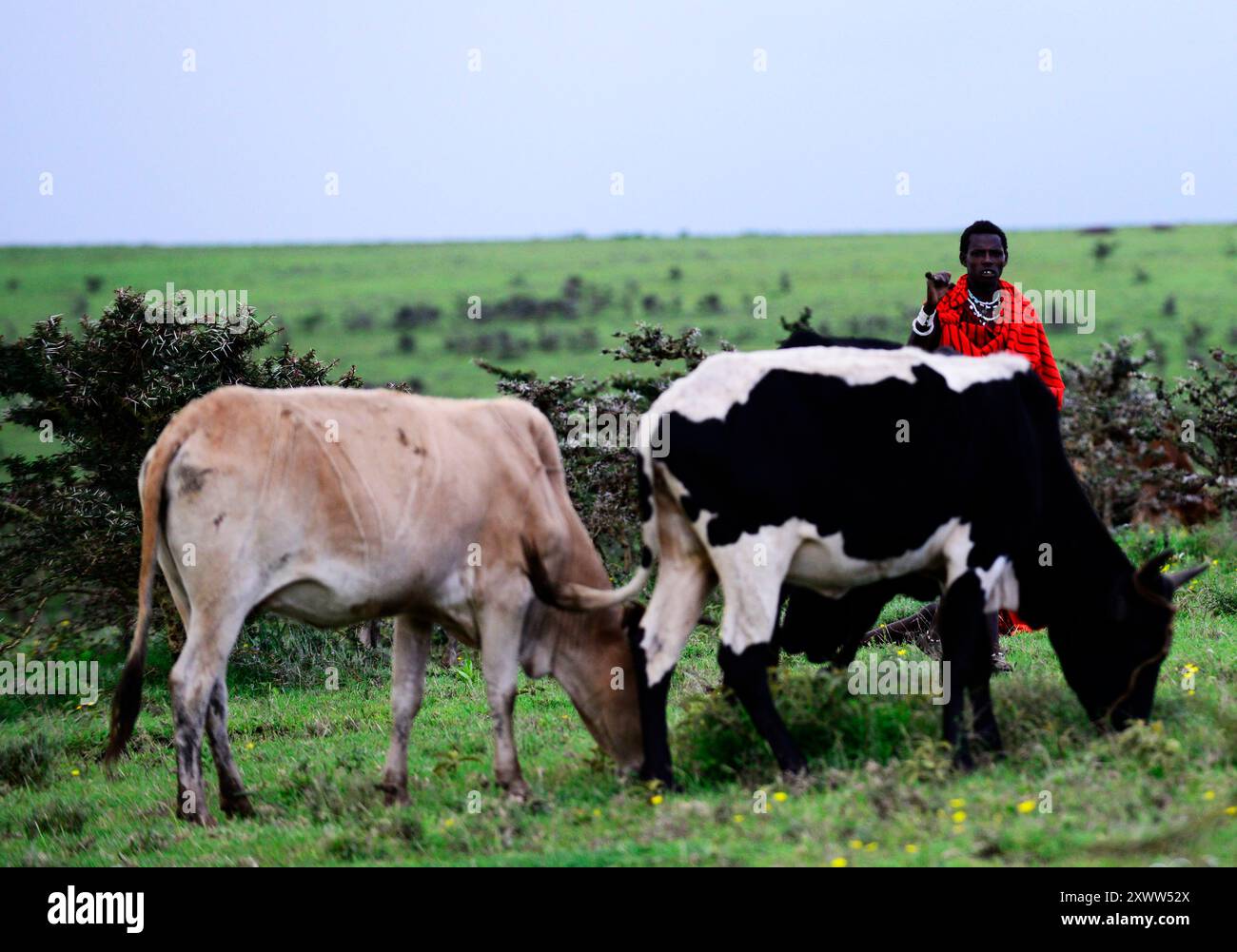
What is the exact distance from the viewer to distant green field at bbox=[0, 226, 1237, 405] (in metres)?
48.3

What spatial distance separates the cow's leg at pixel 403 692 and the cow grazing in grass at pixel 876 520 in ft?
2.68

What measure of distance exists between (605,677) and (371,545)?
1427mm

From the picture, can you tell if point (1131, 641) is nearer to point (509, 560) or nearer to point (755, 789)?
point (755, 789)

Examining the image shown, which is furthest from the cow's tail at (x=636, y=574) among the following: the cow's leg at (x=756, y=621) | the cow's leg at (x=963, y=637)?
the cow's leg at (x=963, y=637)

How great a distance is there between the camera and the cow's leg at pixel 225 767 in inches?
329

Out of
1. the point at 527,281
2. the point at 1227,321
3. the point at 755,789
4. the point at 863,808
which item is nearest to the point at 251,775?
the point at 755,789

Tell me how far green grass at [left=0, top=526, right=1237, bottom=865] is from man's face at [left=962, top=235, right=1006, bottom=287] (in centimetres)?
233

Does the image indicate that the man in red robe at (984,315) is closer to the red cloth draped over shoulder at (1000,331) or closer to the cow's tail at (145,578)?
the red cloth draped over shoulder at (1000,331)

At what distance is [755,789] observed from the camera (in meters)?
7.56

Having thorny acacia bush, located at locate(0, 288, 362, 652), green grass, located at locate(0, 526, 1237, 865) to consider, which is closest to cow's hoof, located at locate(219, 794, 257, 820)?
green grass, located at locate(0, 526, 1237, 865)

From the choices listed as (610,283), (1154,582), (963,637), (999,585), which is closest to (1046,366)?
(1154,582)

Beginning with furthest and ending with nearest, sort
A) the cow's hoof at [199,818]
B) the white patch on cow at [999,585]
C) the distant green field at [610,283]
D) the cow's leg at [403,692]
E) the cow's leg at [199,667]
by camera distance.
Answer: the distant green field at [610,283] < the cow's leg at [403,692] < the cow's hoof at [199,818] < the white patch on cow at [999,585] < the cow's leg at [199,667]

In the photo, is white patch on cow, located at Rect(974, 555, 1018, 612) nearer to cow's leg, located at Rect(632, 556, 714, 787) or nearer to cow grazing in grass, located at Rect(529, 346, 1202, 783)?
cow grazing in grass, located at Rect(529, 346, 1202, 783)

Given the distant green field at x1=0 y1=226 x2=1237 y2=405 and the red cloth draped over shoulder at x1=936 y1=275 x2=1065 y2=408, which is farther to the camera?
the distant green field at x1=0 y1=226 x2=1237 y2=405
